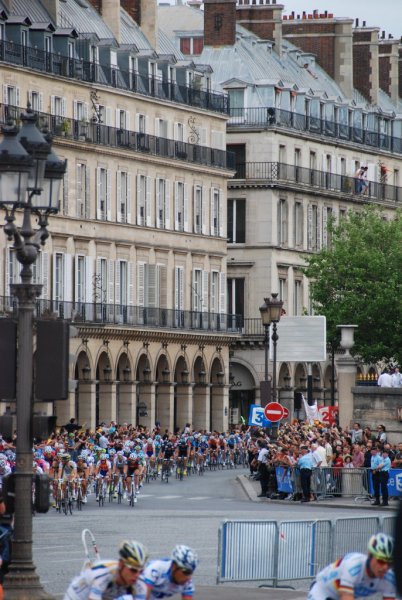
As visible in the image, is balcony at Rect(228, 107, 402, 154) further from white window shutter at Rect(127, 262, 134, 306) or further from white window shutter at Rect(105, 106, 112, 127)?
white window shutter at Rect(105, 106, 112, 127)

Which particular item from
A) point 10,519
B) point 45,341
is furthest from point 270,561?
point 45,341

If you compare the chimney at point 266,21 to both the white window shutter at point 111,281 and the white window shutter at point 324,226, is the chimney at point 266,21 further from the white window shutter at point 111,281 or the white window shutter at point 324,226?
the white window shutter at point 111,281

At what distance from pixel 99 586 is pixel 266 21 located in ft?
325

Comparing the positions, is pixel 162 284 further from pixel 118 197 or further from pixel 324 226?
pixel 324 226

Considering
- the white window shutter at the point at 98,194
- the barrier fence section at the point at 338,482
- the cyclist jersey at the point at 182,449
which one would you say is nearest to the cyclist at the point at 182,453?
the cyclist jersey at the point at 182,449

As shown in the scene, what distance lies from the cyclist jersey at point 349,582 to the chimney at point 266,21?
9772 centimetres

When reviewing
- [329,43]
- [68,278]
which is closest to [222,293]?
[68,278]

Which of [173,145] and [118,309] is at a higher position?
[173,145]

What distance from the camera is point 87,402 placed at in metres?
89.8

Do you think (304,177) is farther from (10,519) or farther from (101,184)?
(10,519)

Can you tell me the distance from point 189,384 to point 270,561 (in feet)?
219

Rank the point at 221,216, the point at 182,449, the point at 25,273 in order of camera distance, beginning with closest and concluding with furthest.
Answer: the point at 25,273
the point at 182,449
the point at 221,216

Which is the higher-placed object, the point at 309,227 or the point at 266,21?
the point at 266,21

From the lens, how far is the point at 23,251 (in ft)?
83.7
